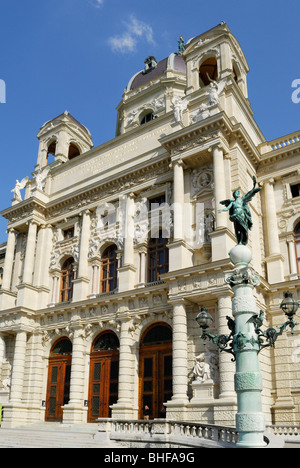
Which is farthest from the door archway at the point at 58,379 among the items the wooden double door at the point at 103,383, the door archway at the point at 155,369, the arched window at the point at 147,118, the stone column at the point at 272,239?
the arched window at the point at 147,118

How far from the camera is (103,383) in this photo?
72.8ft

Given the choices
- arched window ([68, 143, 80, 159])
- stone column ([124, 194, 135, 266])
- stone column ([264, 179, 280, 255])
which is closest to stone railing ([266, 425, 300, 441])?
stone column ([264, 179, 280, 255])

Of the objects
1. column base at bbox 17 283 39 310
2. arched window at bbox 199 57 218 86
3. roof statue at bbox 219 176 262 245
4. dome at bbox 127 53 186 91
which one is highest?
dome at bbox 127 53 186 91

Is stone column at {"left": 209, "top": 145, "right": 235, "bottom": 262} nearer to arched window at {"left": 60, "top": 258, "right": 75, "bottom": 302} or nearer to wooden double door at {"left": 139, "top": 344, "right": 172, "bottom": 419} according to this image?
wooden double door at {"left": 139, "top": 344, "right": 172, "bottom": 419}

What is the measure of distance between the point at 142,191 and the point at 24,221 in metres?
8.82

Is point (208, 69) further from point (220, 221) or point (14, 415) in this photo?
point (14, 415)

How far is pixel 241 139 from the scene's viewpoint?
858 inches

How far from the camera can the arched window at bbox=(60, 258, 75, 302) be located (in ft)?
86.3

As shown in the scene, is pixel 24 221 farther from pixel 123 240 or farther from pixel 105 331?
pixel 105 331

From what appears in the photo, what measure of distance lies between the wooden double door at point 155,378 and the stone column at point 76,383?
3.55 meters

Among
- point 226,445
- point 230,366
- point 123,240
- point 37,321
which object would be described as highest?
point 123,240

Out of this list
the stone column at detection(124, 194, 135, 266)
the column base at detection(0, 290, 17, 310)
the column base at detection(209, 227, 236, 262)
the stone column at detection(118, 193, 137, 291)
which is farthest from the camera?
the column base at detection(0, 290, 17, 310)

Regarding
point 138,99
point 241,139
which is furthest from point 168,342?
point 138,99

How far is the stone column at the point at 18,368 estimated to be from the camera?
23.9 metres
